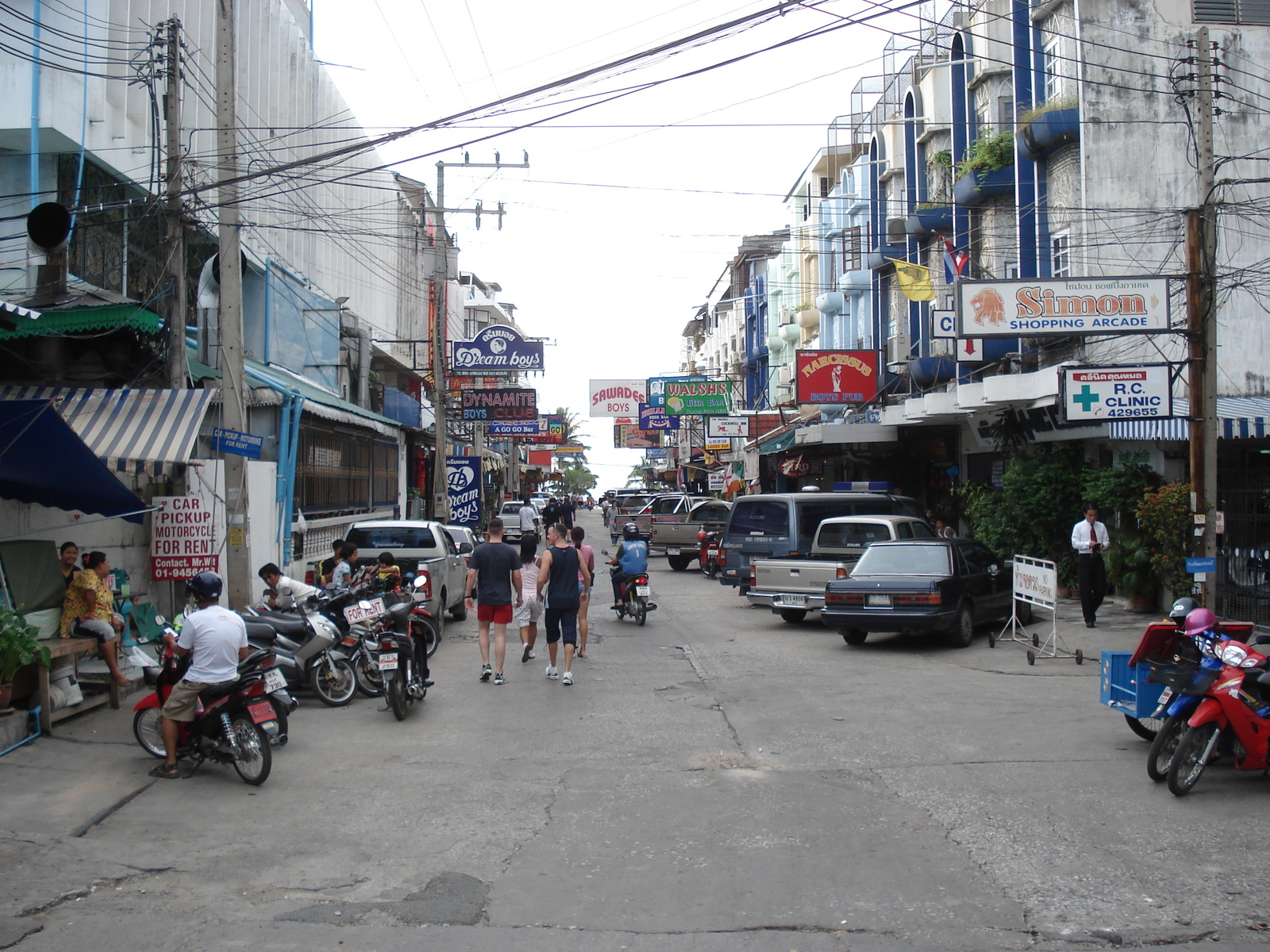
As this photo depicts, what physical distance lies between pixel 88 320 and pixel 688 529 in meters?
19.1

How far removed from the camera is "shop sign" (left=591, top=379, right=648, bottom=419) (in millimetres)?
44906

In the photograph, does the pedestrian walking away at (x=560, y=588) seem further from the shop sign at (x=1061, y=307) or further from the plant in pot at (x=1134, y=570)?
the plant in pot at (x=1134, y=570)

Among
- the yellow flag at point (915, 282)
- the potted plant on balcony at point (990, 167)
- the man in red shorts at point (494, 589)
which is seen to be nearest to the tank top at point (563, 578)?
the man in red shorts at point (494, 589)

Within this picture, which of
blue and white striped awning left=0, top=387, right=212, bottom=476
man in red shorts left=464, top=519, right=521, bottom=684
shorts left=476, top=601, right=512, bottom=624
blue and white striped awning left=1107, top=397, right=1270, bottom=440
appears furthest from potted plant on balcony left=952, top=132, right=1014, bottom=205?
blue and white striped awning left=0, top=387, right=212, bottom=476

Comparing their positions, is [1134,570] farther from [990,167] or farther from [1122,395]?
[990,167]

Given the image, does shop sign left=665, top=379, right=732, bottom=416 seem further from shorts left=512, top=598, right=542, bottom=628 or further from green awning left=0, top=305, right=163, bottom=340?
green awning left=0, top=305, right=163, bottom=340

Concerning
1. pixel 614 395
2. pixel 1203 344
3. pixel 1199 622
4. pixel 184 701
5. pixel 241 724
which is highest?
pixel 614 395

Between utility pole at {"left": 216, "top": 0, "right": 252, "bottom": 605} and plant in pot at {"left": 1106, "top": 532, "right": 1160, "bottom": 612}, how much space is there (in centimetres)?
1286

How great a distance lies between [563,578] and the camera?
11.9 meters

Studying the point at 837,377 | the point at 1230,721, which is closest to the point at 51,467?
the point at 1230,721

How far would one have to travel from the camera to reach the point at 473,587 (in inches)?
475

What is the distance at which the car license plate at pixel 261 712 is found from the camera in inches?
306

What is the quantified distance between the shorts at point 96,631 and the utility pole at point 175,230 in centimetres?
345

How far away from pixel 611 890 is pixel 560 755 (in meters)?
3.06
